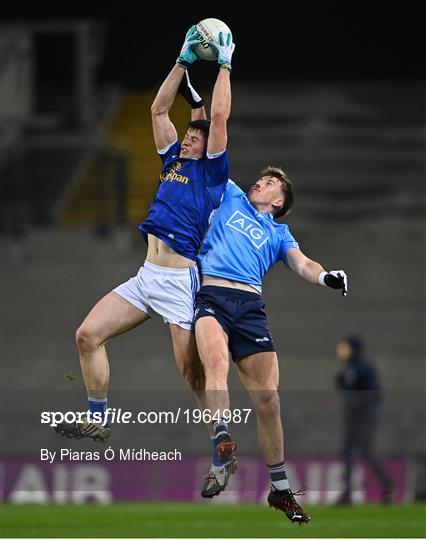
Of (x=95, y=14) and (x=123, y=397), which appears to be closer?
(x=123, y=397)

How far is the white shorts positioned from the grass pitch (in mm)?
3926

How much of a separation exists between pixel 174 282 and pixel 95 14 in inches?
546

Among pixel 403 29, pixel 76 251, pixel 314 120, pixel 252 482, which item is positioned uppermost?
pixel 403 29

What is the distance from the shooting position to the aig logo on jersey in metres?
9.10

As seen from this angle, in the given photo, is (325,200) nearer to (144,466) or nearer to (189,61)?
(144,466)

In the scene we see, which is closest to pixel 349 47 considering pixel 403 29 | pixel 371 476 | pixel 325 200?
pixel 403 29

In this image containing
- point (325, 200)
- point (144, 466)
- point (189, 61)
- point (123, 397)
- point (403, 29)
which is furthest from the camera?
point (403, 29)

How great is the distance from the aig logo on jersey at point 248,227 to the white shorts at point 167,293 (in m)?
0.38

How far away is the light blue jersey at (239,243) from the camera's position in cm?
908

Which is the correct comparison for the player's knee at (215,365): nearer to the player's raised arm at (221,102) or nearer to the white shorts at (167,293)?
the white shorts at (167,293)

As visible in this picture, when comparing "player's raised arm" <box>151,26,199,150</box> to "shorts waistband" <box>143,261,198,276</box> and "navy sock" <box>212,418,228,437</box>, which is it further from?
"navy sock" <box>212,418,228,437</box>

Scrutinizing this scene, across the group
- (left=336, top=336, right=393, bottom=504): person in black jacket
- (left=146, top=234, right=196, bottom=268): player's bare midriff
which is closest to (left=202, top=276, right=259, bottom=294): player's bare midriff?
(left=146, top=234, right=196, bottom=268): player's bare midriff

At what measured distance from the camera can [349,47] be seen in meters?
22.1

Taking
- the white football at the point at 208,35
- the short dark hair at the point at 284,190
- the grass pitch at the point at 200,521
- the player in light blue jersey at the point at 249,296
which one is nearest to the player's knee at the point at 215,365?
the player in light blue jersey at the point at 249,296
